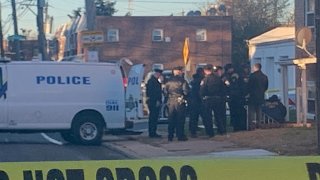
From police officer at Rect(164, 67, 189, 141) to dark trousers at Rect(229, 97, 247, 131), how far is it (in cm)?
185

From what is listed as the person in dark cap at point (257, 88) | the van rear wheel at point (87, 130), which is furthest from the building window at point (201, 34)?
the van rear wheel at point (87, 130)

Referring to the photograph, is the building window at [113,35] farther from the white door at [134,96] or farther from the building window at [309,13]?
the white door at [134,96]

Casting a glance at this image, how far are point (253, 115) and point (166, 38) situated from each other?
42039 mm

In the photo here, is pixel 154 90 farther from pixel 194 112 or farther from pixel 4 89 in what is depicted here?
pixel 4 89

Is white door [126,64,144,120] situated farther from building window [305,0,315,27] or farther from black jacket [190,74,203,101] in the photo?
building window [305,0,315,27]

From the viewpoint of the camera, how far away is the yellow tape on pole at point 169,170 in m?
4.43

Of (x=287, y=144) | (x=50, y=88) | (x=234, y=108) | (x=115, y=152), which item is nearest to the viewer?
(x=287, y=144)

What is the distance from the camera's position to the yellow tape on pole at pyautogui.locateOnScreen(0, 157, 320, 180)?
4426 millimetres

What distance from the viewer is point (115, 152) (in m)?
18.8

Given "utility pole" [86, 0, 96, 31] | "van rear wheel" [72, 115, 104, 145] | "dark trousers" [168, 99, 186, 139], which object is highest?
"utility pole" [86, 0, 96, 31]

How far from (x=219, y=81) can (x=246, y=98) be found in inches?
63.9

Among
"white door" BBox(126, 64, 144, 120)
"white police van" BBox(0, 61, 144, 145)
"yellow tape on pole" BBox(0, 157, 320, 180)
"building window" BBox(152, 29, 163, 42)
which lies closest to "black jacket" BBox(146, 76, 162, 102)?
"white police van" BBox(0, 61, 144, 145)

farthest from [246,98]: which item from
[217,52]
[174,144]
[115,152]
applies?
[217,52]

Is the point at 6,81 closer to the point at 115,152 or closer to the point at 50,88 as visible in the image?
the point at 50,88
